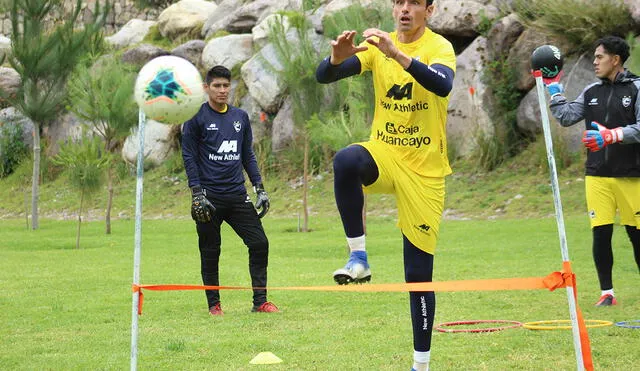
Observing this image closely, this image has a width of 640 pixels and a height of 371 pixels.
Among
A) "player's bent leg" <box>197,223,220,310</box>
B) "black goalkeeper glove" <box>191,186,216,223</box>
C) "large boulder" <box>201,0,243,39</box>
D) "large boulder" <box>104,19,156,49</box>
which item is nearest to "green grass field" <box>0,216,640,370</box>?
"player's bent leg" <box>197,223,220,310</box>

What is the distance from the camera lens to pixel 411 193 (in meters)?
5.75

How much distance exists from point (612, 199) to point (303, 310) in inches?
132

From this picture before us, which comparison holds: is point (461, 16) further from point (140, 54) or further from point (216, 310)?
point (216, 310)

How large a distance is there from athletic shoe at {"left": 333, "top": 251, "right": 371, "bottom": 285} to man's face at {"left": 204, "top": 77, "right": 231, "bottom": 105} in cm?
437

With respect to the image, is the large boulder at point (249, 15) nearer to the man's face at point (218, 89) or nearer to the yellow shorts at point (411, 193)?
the man's face at point (218, 89)

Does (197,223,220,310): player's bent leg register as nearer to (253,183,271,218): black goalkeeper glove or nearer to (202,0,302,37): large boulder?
(253,183,271,218): black goalkeeper glove

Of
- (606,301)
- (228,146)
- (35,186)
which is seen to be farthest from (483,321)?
(35,186)

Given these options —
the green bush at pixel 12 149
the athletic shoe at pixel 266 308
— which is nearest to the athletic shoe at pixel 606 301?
the athletic shoe at pixel 266 308

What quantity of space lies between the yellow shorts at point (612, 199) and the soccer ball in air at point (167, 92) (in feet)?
16.8

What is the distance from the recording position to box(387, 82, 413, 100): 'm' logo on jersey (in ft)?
18.7

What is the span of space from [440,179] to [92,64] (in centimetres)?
2381

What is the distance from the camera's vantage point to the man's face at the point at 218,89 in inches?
→ 373

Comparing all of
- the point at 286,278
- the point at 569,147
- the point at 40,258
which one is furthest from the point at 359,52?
the point at 569,147

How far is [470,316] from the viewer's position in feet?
30.5
